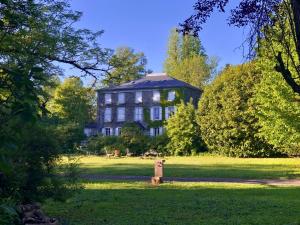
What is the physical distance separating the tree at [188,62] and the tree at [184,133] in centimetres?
2846

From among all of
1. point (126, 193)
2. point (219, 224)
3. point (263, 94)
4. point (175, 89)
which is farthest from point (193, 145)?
point (219, 224)

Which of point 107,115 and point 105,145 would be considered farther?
point 107,115

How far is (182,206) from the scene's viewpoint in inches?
503

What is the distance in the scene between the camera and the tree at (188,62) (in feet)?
263

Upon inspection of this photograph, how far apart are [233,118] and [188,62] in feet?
118

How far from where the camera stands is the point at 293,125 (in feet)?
86.2

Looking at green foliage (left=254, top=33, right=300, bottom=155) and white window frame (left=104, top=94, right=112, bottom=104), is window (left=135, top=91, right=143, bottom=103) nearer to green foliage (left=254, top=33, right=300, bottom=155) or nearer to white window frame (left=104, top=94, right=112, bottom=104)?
white window frame (left=104, top=94, right=112, bottom=104)

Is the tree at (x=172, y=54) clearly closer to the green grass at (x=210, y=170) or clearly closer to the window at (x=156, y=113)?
the window at (x=156, y=113)

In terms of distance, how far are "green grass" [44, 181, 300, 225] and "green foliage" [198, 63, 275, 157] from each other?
89.7 ft

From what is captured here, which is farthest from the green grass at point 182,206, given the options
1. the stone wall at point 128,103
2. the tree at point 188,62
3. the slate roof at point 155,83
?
the tree at point 188,62

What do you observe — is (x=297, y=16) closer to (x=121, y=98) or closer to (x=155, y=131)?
(x=155, y=131)

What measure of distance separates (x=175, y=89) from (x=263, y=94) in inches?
1379

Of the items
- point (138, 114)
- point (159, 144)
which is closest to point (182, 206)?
A: point (159, 144)

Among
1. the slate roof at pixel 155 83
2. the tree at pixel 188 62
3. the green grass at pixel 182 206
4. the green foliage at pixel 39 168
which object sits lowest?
the green grass at pixel 182 206
